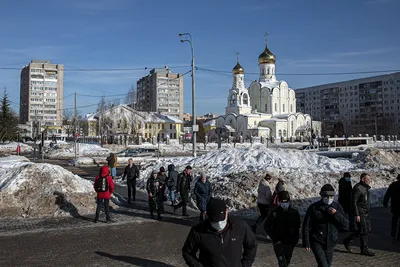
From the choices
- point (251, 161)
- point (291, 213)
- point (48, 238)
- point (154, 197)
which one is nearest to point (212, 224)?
point (291, 213)

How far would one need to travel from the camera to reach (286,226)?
18.1 ft

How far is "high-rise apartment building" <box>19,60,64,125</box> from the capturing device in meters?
118

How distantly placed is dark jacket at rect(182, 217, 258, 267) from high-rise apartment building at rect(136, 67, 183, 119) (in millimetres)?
129358

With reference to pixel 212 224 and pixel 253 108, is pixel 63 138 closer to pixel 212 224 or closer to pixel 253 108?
pixel 253 108

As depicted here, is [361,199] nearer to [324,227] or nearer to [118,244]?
[324,227]

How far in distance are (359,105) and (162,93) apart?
65.4 meters

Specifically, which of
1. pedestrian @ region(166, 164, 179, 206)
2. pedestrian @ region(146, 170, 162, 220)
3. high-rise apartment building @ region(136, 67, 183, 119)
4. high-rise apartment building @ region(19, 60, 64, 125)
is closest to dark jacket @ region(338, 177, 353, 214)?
pedestrian @ region(146, 170, 162, 220)

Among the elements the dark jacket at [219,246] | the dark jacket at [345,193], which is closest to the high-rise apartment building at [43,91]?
the dark jacket at [345,193]

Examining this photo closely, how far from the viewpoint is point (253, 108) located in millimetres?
94375

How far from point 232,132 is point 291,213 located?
7961 cm

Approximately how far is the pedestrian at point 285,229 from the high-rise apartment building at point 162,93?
12772 centimetres

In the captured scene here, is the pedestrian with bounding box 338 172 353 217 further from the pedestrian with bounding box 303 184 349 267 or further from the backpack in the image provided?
the backpack

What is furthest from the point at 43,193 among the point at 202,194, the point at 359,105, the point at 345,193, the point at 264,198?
the point at 359,105

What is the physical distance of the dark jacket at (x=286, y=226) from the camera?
553 centimetres
